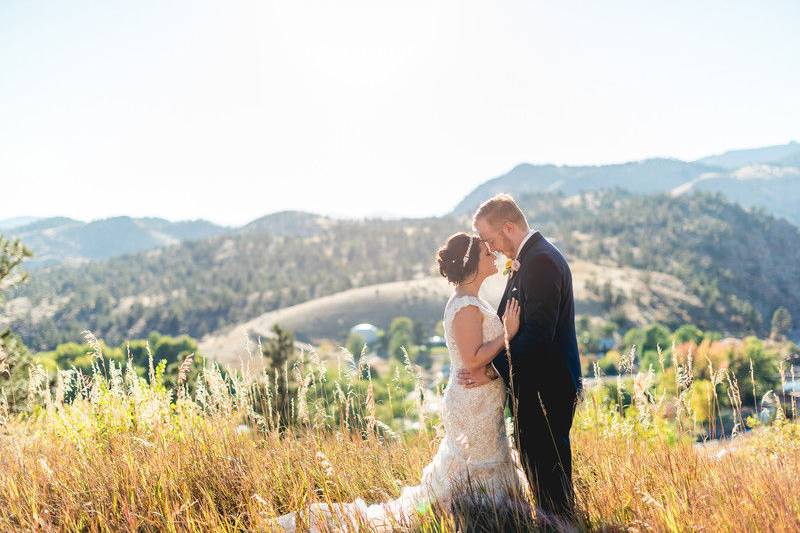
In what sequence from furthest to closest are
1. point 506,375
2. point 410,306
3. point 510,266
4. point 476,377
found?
point 410,306, point 510,266, point 476,377, point 506,375

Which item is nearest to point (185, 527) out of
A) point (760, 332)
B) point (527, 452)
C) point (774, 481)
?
point (527, 452)

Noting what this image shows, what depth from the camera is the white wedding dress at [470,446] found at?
3.98m

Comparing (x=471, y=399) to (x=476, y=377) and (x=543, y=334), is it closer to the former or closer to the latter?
(x=476, y=377)

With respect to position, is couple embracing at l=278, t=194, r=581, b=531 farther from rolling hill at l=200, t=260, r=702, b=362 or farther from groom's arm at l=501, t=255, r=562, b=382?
rolling hill at l=200, t=260, r=702, b=362

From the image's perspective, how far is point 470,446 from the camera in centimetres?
419

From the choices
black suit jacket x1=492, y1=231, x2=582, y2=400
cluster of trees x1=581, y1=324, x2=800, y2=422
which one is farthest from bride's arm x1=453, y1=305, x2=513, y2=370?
cluster of trees x1=581, y1=324, x2=800, y2=422

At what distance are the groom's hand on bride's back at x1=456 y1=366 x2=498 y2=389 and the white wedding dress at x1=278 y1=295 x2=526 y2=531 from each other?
0.05m

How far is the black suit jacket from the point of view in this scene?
394 cm

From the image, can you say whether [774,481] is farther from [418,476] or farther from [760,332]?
[760,332]

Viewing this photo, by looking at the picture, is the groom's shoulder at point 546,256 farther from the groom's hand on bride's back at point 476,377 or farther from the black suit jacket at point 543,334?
the groom's hand on bride's back at point 476,377

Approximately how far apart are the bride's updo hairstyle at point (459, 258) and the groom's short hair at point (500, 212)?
0.52 ft

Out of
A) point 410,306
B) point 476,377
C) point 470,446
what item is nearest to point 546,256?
point 476,377

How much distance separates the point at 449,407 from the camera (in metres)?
4.29

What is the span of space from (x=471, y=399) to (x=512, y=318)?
65 cm
